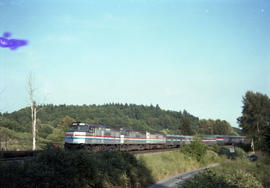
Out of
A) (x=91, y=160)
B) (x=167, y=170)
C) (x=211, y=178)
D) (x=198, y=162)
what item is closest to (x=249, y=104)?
(x=198, y=162)

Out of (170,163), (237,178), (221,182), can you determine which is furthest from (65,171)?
(170,163)

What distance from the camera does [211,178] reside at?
23.8 metres

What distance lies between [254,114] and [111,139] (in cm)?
4920

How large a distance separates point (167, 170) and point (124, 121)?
395 feet

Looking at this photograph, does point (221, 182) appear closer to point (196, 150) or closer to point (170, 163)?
point (170, 163)

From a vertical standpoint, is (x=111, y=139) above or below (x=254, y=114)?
below

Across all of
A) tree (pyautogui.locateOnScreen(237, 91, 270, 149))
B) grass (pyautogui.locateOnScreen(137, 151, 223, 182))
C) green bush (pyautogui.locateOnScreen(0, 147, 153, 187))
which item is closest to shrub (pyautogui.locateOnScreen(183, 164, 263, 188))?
green bush (pyautogui.locateOnScreen(0, 147, 153, 187))

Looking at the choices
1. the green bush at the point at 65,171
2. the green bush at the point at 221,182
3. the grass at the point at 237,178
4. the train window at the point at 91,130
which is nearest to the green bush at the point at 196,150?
the grass at the point at 237,178

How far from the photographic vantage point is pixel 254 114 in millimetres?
69625

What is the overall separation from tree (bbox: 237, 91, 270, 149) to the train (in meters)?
21.2

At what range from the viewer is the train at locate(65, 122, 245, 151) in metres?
31.7

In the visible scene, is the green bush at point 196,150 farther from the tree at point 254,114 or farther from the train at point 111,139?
the tree at point 254,114

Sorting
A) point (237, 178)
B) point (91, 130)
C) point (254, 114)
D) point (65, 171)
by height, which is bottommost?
point (237, 178)

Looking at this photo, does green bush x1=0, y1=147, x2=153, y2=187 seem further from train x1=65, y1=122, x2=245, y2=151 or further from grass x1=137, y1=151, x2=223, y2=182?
train x1=65, y1=122, x2=245, y2=151
